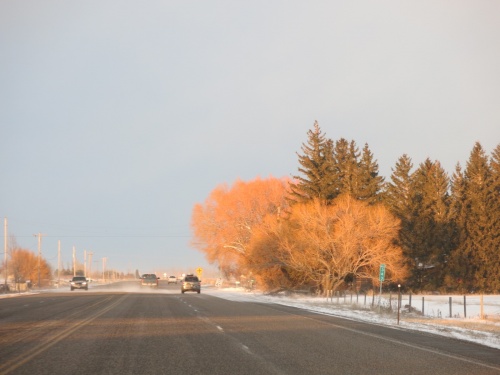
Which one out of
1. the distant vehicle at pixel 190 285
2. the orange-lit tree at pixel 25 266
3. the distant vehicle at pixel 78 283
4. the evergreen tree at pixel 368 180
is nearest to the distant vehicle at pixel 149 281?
the distant vehicle at pixel 78 283

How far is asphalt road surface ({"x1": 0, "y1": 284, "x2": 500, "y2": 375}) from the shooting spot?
40.1 ft

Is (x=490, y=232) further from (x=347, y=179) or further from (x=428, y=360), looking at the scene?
(x=428, y=360)

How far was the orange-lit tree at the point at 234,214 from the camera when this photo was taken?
75.7 m

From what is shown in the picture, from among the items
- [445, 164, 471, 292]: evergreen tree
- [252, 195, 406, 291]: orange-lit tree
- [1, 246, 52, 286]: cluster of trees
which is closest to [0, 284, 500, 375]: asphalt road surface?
[252, 195, 406, 291]: orange-lit tree

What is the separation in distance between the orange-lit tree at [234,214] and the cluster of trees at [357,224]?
0.12m

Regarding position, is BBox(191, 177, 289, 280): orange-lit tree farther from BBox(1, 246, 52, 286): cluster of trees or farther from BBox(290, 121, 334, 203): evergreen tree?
BBox(1, 246, 52, 286): cluster of trees

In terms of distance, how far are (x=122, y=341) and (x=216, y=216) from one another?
60.2 metres

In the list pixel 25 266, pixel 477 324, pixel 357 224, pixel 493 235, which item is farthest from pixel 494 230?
pixel 25 266

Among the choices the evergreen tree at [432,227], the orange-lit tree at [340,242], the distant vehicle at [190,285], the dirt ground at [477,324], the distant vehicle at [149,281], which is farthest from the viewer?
the distant vehicle at [149,281]

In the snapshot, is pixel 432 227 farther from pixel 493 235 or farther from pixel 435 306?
pixel 435 306

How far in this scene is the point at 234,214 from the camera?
7625 centimetres

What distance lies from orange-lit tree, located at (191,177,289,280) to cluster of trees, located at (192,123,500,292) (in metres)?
0.12

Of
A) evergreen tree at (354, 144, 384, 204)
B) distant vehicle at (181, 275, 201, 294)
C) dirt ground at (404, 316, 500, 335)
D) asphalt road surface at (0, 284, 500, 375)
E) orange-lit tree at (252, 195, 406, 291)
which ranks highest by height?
evergreen tree at (354, 144, 384, 204)

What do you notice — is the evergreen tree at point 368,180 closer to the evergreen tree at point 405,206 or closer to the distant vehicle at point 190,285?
the evergreen tree at point 405,206
